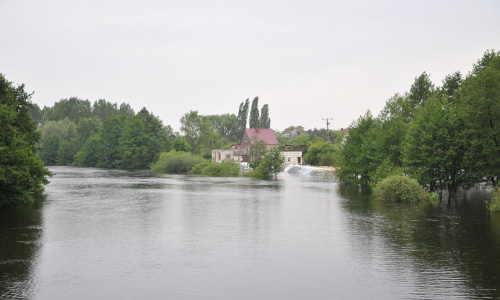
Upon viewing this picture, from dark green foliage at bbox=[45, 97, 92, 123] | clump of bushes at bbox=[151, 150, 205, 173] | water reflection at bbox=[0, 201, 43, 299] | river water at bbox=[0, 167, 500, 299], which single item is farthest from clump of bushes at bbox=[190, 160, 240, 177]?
dark green foliage at bbox=[45, 97, 92, 123]

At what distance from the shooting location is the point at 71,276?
13633 millimetres

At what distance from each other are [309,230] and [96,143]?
103 m

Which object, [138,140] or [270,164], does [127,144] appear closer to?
[138,140]

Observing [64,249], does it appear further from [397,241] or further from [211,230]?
[397,241]

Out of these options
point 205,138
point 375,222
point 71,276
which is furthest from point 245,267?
point 205,138

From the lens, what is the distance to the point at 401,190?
33.6 meters

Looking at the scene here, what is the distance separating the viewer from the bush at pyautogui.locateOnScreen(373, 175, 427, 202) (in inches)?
1314

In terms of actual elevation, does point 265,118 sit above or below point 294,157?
above

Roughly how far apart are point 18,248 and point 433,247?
15238 millimetres

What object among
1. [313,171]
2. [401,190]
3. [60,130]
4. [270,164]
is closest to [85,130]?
[60,130]

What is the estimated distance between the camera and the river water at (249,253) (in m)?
12.5

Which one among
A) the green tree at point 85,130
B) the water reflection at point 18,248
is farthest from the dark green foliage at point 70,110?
the water reflection at point 18,248

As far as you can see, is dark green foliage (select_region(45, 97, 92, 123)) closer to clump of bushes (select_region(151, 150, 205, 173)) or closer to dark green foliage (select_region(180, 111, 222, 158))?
dark green foliage (select_region(180, 111, 222, 158))

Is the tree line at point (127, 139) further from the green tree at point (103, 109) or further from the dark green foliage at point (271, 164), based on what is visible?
the dark green foliage at point (271, 164)
